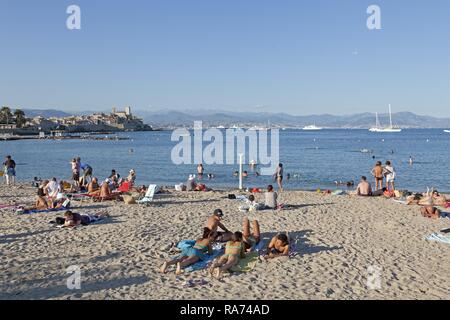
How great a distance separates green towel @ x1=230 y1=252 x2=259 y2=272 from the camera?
7.52 metres

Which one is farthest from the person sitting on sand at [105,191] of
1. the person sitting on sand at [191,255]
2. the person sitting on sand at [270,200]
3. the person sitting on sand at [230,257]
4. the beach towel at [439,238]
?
the beach towel at [439,238]

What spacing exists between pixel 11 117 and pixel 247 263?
12572 cm

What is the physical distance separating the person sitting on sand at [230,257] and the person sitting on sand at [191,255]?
1.31 feet

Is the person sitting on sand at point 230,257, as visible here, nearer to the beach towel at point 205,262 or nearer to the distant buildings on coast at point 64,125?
the beach towel at point 205,262

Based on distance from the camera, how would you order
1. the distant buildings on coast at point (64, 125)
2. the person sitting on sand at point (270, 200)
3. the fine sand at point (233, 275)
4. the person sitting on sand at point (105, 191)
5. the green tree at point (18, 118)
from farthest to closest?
the green tree at point (18, 118) → the distant buildings on coast at point (64, 125) → the person sitting on sand at point (105, 191) → the person sitting on sand at point (270, 200) → the fine sand at point (233, 275)

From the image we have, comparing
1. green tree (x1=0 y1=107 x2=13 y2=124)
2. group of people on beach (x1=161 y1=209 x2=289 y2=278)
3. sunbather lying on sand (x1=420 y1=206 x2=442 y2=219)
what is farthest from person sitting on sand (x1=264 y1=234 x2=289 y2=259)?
green tree (x1=0 y1=107 x2=13 y2=124)

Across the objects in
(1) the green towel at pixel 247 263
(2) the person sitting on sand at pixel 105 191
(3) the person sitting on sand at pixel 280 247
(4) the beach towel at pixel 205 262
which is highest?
(2) the person sitting on sand at pixel 105 191

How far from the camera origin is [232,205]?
1382 centimetres

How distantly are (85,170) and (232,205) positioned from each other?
667 cm

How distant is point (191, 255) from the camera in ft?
25.3

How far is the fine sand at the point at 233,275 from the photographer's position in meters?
6.63

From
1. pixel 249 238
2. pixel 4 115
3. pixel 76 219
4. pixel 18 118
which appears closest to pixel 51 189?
pixel 76 219

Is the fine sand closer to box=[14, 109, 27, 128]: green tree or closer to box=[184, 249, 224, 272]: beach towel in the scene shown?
box=[184, 249, 224, 272]: beach towel

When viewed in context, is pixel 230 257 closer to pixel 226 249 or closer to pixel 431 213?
pixel 226 249
